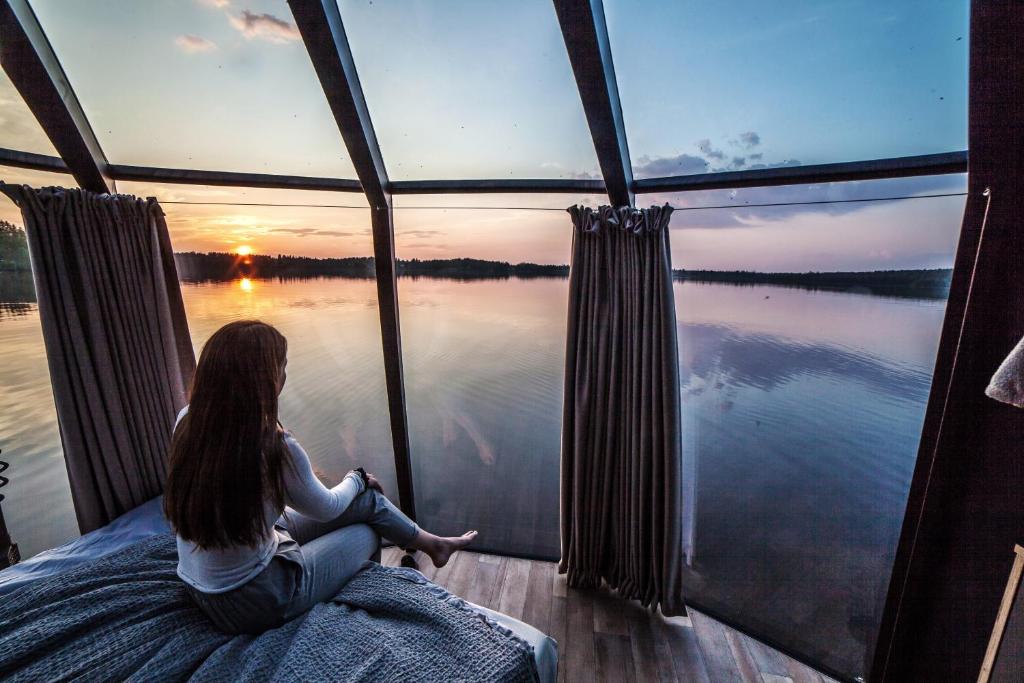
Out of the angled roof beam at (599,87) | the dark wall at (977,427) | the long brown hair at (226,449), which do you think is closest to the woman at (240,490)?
the long brown hair at (226,449)

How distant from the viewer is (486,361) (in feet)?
8.09

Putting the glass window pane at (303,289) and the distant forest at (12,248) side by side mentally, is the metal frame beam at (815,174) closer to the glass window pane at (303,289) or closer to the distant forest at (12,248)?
the glass window pane at (303,289)

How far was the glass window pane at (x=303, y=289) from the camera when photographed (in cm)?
214

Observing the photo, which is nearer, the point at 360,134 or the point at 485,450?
the point at 360,134

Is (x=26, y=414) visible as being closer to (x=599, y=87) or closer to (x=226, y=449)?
(x=226, y=449)

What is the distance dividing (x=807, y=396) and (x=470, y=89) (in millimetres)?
1952

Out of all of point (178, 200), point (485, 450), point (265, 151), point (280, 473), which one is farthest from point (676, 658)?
point (178, 200)

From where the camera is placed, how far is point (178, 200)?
212cm

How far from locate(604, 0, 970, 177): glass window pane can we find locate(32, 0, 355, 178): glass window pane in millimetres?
1231

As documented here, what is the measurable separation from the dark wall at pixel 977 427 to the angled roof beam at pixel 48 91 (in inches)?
110

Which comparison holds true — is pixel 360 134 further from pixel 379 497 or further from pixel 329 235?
pixel 379 497

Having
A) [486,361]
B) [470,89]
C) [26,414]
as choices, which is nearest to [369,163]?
[470,89]

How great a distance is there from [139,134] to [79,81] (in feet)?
0.77

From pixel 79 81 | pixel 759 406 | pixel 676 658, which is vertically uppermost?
pixel 79 81
